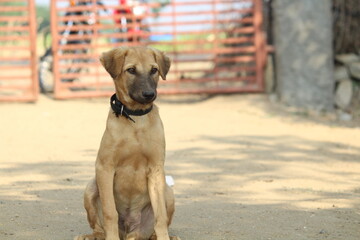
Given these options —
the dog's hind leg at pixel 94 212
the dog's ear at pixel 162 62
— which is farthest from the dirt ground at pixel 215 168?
the dog's ear at pixel 162 62

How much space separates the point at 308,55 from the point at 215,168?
4.60m

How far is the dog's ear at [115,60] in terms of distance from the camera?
5.34 m

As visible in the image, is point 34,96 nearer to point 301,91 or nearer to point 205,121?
point 205,121

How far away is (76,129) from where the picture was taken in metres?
11.0

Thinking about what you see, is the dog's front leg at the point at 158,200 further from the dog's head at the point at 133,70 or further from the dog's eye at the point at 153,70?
the dog's eye at the point at 153,70

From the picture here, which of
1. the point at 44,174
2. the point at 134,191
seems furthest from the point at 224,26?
the point at 134,191

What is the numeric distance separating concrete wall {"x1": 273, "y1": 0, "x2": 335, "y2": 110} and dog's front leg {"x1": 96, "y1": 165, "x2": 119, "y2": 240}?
7.74 metres

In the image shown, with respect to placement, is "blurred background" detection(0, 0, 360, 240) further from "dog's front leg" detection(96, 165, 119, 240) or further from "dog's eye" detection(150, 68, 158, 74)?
"dog's eye" detection(150, 68, 158, 74)

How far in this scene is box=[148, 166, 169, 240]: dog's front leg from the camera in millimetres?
5148

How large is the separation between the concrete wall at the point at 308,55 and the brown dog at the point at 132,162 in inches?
289

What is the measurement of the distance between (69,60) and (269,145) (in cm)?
536


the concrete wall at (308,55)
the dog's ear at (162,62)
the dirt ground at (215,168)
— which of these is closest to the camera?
the dog's ear at (162,62)

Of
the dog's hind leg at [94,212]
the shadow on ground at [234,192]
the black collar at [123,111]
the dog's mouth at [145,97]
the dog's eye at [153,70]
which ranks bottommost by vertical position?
the shadow on ground at [234,192]

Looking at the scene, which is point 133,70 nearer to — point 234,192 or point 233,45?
point 234,192
